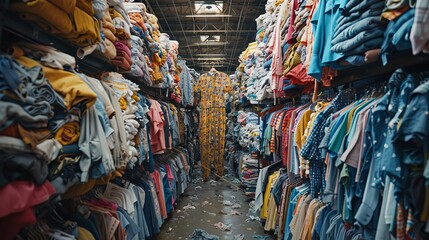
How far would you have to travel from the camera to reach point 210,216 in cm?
508

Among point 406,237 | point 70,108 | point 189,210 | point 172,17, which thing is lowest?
point 189,210

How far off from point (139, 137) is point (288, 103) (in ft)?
7.09

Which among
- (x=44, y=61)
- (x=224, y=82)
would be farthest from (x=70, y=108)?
(x=224, y=82)

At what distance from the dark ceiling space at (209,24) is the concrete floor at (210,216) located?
4.94 m

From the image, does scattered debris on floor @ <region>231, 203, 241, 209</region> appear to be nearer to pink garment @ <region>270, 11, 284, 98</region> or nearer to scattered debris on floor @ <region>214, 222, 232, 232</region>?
scattered debris on floor @ <region>214, 222, 232, 232</region>

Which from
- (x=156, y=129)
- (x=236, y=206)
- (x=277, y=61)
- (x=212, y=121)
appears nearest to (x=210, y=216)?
(x=236, y=206)

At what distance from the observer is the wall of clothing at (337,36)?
4.06 feet

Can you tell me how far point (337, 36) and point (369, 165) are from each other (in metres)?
0.72

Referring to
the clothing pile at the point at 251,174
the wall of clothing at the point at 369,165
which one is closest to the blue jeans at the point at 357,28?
the wall of clothing at the point at 369,165

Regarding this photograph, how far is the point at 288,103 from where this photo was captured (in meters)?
4.13

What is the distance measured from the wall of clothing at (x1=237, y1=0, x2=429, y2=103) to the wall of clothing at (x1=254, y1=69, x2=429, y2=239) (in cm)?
18

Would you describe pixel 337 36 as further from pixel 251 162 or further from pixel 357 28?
pixel 251 162

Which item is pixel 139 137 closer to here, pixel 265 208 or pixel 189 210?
pixel 265 208

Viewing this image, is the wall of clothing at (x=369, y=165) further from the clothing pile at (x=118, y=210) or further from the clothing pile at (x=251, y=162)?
the clothing pile at (x=251, y=162)
